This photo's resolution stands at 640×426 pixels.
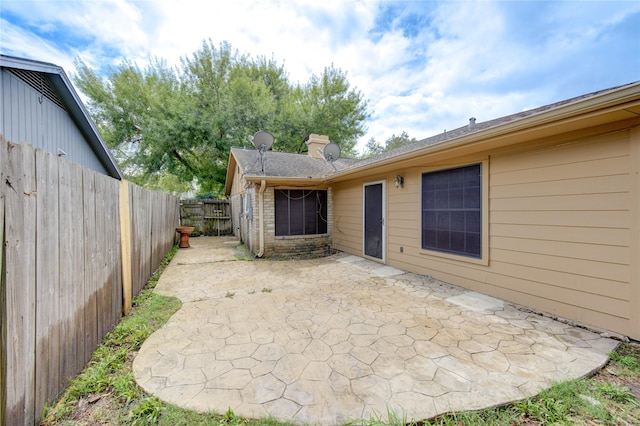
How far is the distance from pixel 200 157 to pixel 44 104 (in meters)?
10.5

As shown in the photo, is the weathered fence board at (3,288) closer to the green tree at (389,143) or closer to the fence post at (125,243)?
the fence post at (125,243)

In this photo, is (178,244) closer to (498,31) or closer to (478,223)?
(478,223)

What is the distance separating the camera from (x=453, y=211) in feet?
14.9

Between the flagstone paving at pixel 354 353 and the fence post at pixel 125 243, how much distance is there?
0.73 metres

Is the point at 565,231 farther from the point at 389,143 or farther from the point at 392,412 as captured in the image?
the point at 389,143

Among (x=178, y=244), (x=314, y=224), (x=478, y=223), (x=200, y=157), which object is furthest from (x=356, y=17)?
(x=200, y=157)

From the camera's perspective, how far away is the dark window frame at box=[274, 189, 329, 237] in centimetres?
741

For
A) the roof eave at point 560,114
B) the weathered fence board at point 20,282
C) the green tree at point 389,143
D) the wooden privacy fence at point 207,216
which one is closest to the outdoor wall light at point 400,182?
the roof eave at point 560,114

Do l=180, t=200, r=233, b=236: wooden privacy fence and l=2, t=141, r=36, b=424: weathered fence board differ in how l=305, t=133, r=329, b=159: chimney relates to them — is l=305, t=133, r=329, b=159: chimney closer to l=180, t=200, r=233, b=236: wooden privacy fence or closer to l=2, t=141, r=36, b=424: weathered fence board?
l=180, t=200, r=233, b=236: wooden privacy fence

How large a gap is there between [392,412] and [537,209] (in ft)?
10.8

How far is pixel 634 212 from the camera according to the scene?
2.64 meters

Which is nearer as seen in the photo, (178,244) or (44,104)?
→ (44,104)

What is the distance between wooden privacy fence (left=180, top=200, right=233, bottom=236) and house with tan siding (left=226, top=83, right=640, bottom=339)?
8.74 m

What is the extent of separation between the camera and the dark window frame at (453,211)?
4.18 metres
